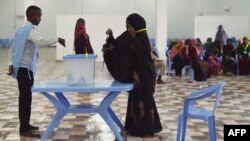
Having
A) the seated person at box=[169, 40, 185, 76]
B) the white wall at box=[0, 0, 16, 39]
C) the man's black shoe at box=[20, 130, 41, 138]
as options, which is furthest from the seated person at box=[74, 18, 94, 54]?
the white wall at box=[0, 0, 16, 39]

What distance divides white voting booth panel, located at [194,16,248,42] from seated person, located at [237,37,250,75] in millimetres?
5080

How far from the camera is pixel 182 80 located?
1045cm

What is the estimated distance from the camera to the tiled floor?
5168mm

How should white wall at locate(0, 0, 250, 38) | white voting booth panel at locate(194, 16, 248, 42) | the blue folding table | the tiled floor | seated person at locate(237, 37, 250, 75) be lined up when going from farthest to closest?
1. white wall at locate(0, 0, 250, 38)
2. white voting booth panel at locate(194, 16, 248, 42)
3. seated person at locate(237, 37, 250, 75)
4. the tiled floor
5. the blue folding table

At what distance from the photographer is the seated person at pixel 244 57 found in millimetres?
11484

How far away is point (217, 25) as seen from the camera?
17.1 meters

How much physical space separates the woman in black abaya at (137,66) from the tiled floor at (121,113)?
254 mm

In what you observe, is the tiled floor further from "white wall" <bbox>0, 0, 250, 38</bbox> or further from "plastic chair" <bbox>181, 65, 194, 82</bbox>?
"white wall" <bbox>0, 0, 250, 38</bbox>

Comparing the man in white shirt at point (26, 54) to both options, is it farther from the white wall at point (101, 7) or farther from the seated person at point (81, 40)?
the white wall at point (101, 7)

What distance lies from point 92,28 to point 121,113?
9236 mm

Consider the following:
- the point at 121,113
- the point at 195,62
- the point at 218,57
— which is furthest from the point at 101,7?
the point at 121,113

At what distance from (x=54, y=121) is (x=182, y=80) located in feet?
20.4

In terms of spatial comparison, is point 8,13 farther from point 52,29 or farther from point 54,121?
point 54,121

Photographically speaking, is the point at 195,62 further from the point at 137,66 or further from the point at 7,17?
the point at 7,17
